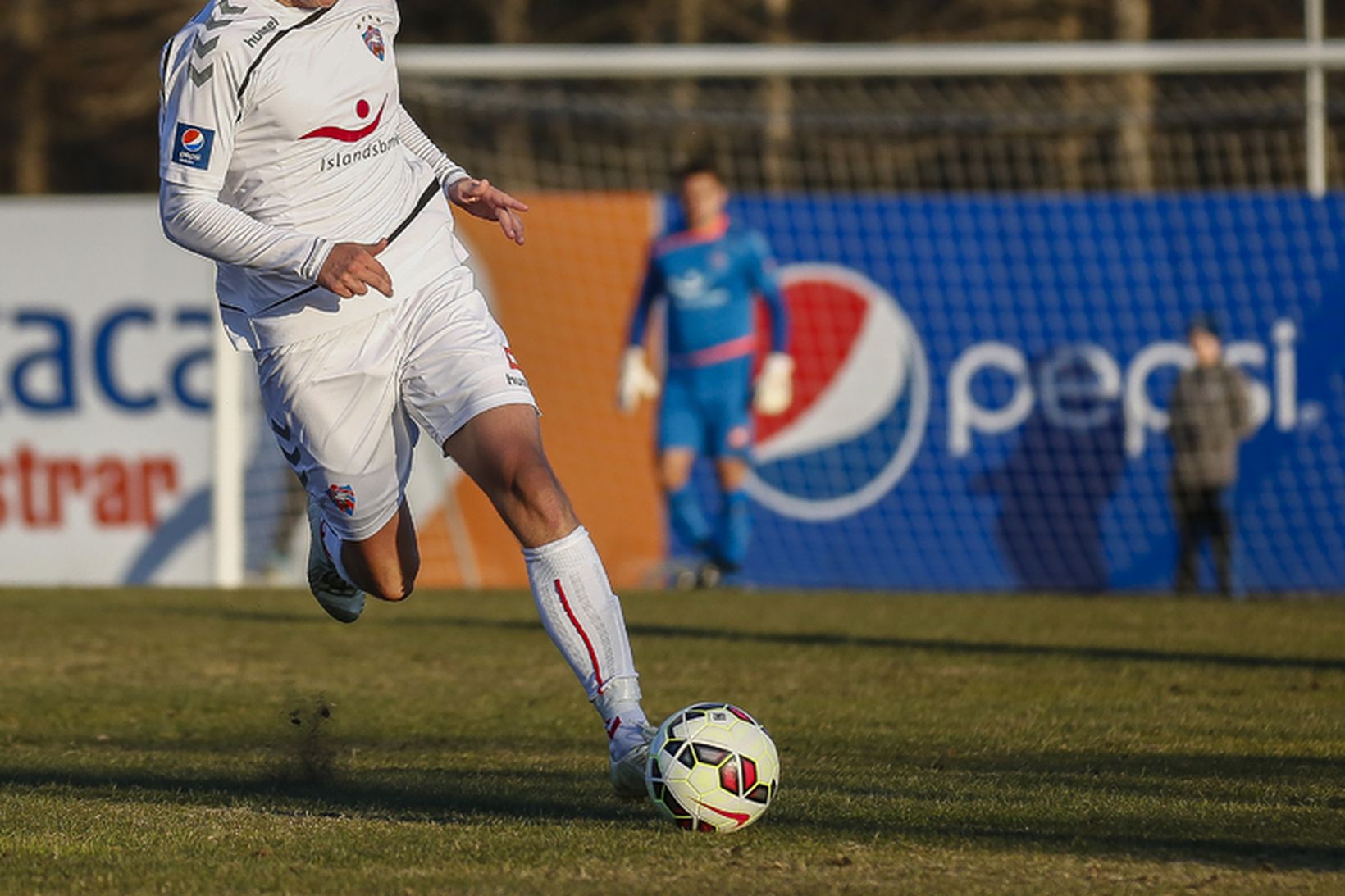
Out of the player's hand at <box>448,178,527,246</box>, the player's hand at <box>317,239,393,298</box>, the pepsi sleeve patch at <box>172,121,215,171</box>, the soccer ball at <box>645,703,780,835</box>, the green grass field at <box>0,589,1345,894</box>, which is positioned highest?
the pepsi sleeve patch at <box>172,121,215,171</box>

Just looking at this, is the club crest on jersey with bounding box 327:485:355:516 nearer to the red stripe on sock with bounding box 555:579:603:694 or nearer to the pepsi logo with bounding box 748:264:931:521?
the red stripe on sock with bounding box 555:579:603:694

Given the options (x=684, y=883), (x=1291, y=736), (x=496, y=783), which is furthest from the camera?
(x=1291, y=736)

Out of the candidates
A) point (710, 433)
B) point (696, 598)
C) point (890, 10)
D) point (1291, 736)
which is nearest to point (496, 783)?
point (1291, 736)

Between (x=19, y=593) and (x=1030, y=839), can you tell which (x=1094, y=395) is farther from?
(x=1030, y=839)

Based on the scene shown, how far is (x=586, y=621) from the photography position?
Result: 513cm

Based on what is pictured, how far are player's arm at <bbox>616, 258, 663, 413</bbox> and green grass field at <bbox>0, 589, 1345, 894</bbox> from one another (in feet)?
6.96

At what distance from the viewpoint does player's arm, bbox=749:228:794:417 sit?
43.0ft

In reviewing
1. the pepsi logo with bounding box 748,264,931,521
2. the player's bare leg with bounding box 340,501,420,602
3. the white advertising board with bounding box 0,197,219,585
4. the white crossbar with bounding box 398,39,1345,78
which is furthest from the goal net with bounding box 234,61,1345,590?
the player's bare leg with bounding box 340,501,420,602

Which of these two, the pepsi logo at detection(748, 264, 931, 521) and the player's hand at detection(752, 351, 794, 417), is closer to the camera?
the player's hand at detection(752, 351, 794, 417)

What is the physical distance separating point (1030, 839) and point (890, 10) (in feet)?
86.7

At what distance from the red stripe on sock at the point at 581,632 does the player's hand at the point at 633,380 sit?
26.7ft

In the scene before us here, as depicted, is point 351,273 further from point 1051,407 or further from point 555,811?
point 1051,407

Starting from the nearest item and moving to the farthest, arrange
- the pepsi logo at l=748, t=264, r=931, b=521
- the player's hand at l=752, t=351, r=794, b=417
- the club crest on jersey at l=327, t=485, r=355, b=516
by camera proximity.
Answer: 1. the club crest on jersey at l=327, t=485, r=355, b=516
2. the player's hand at l=752, t=351, r=794, b=417
3. the pepsi logo at l=748, t=264, r=931, b=521

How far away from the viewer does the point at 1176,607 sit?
39.6ft
